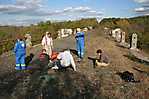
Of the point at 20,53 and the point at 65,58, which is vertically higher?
the point at 20,53

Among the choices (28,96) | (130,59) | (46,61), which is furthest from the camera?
(130,59)

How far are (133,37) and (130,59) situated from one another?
459 centimetres

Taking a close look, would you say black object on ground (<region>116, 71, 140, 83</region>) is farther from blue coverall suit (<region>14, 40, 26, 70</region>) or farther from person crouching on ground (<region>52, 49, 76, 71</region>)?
blue coverall suit (<region>14, 40, 26, 70</region>)

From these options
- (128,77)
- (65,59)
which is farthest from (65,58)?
(128,77)

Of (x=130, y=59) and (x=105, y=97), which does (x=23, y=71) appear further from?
(x=130, y=59)

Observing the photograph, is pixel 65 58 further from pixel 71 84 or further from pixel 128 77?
pixel 128 77

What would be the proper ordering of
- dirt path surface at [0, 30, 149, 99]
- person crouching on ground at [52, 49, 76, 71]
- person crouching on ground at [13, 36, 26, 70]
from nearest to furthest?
dirt path surface at [0, 30, 149, 99] < person crouching on ground at [52, 49, 76, 71] < person crouching on ground at [13, 36, 26, 70]

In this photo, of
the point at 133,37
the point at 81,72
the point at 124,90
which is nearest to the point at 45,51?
the point at 81,72

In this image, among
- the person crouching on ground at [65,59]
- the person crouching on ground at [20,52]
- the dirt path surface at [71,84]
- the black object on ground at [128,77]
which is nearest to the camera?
the dirt path surface at [71,84]

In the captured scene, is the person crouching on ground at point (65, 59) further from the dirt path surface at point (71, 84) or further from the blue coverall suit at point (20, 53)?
the blue coverall suit at point (20, 53)

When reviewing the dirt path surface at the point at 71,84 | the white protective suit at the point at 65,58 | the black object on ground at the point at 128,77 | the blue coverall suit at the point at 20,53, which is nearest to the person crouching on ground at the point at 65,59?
the white protective suit at the point at 65,58

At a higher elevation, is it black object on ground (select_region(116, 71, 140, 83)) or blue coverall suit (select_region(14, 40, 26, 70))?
blue coverall suit (select_region(14, 40, 26, 70))

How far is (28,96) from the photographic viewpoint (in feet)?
38.0

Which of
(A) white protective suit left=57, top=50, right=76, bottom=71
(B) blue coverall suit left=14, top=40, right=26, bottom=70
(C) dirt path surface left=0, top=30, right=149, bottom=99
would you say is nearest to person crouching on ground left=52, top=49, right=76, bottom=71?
(A) white protective suit left=57, top=50, right=76, bottom=71
